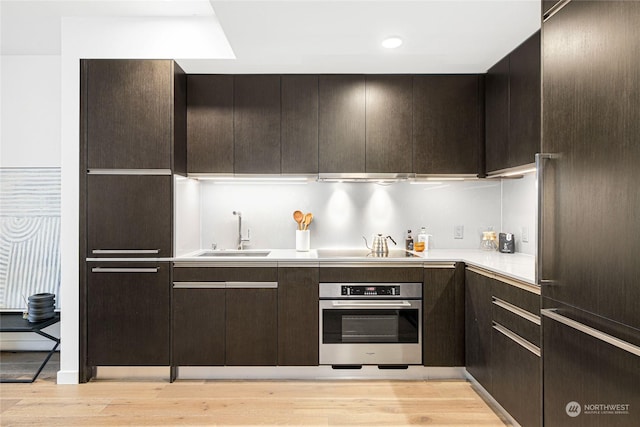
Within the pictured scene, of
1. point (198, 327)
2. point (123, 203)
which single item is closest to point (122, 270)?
point (123, 203)

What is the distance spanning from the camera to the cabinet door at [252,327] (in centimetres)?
302

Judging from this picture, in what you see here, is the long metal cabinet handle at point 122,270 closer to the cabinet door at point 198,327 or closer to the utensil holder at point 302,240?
the cabinet door at point 198,327

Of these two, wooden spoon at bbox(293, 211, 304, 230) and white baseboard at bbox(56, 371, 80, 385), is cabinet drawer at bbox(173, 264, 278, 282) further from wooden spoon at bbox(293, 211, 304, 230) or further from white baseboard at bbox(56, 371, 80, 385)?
white baseboard at bbox(56, 371, 80, 385)

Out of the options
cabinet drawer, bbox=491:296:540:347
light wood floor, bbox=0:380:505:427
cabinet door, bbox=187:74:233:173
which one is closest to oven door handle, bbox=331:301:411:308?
light wood floor, bbox=0:380:505:427

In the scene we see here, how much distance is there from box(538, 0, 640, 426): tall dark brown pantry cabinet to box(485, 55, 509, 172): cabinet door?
1.14 metres

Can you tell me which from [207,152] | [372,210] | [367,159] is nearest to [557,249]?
[367,159]

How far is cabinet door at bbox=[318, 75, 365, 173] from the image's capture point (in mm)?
3314

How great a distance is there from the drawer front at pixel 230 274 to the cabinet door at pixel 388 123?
3.76 feet

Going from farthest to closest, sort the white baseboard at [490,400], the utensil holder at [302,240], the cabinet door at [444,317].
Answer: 1. the utensil holder at [302,240]
2. the cabinet door at [444,317]
3. the white baseboard at [490,400]

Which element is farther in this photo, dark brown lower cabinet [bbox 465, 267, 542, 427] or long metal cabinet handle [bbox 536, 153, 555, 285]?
dark brown lower cabinet [bbox 465, 267, 542, 427]

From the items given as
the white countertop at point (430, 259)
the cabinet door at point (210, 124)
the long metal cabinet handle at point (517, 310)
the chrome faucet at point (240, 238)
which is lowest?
the long metal cabinet handle at point (517, 310)

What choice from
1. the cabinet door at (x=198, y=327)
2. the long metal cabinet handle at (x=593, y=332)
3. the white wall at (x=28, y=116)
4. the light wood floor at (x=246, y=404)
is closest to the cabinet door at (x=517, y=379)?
the light wood floor at (x=246, y=404)

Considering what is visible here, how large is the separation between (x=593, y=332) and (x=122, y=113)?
3034 millimetres

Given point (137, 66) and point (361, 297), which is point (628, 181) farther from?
point (137, 66)
